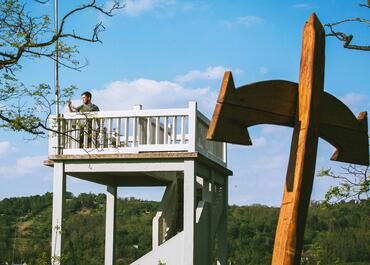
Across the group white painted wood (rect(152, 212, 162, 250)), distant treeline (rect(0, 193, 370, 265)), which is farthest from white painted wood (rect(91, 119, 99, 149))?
distant treeline (rect(0, 193, 370, 265))

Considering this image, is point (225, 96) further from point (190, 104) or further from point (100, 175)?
point (100, 175)

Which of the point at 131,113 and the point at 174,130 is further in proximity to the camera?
the point at 131,113

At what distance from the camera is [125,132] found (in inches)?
504

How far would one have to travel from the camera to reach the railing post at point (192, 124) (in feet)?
40.6

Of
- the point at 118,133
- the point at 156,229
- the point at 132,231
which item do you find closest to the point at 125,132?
the point at 118,133

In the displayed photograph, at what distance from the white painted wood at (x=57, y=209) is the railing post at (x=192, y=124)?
8.89 feet

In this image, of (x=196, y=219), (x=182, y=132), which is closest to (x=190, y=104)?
(x=182, y=132)

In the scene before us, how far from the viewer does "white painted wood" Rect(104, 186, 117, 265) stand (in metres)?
16.2

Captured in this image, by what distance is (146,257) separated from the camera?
12992 mm

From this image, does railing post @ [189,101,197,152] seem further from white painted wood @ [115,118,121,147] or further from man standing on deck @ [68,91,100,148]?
man standing on deck @ [68,91,100,148]

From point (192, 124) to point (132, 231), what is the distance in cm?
2780

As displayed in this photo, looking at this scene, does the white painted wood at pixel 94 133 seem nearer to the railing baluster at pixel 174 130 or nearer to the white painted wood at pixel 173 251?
the railing baluster at pixel 174 130

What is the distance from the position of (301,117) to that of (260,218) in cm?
3930

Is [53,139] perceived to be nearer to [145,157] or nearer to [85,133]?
[85,133]
